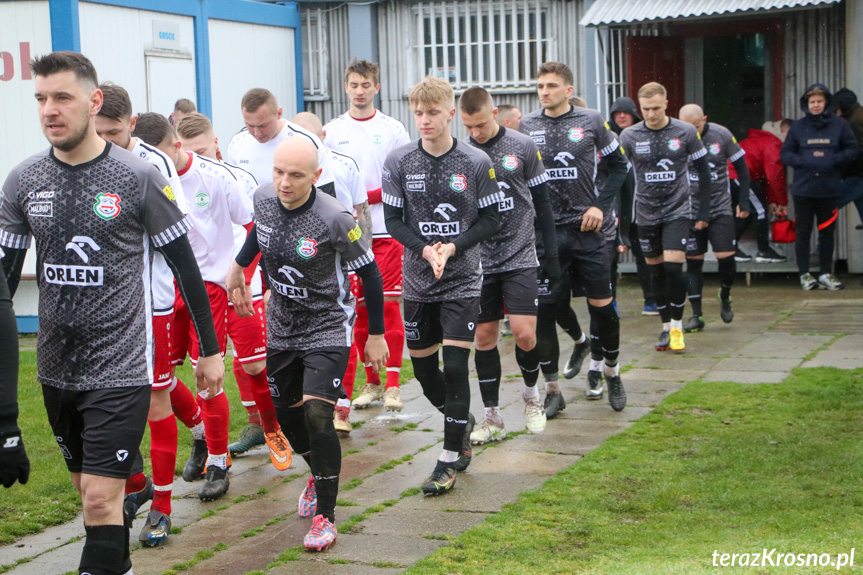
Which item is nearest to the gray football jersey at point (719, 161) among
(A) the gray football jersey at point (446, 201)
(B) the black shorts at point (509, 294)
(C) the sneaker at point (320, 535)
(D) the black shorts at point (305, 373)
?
(B) the black shorts at point (509, 294)

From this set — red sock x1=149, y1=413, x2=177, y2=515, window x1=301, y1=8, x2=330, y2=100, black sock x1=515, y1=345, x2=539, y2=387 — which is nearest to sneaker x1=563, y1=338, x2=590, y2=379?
black sock x1=515, y1=345, x2=539, y2=387

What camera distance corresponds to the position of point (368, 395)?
Result: 828 cm

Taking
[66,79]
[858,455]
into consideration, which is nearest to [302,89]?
[858,455]

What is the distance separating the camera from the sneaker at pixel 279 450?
609cm

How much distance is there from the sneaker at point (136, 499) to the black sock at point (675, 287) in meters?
5.82

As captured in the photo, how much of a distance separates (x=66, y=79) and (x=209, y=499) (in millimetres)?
2888

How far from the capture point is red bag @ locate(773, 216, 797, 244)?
14.5 meters

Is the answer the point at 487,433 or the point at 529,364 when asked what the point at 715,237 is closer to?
the point at 529,364

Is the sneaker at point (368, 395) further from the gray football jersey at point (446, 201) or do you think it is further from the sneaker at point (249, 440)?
the gray football jersey at point (446, 201)

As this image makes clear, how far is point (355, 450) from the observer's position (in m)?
6.96

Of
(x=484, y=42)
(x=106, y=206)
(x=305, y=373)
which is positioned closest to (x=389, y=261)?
(x=305, y=373)

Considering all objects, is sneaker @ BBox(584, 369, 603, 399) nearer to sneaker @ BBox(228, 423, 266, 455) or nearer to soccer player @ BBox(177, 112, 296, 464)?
sneaker @ BBox(228, 423, 266, 455)

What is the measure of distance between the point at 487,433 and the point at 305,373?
207cm

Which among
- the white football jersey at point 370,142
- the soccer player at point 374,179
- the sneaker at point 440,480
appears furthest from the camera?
the white football jersey at point 370,142
